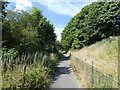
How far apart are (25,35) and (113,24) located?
1442cm

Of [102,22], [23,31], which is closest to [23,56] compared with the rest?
[23,31]

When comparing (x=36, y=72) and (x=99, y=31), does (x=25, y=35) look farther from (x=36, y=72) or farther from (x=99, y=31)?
(x=99, y=31)

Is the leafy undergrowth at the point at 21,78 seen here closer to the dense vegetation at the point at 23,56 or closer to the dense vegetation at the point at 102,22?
the dense vegetation at the point at 23,56

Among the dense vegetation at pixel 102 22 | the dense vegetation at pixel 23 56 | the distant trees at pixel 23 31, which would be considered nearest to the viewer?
the dense vegetation at pixel 23 56

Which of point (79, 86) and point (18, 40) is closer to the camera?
point (79, 86)

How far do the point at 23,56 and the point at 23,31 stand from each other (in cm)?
899

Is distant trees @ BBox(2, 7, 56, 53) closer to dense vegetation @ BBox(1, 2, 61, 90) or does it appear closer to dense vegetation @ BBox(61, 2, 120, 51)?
dense vegetation @ BBox(1, 2, 61, 90)

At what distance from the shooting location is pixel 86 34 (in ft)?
128

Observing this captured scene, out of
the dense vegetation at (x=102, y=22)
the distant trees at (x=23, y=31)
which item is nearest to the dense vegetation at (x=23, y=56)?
the distant trees at (x=23, y=31)

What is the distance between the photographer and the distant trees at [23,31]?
1812 centimetres

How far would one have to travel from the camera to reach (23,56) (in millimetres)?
14547

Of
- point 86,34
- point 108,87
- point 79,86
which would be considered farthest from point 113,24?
point 108,87

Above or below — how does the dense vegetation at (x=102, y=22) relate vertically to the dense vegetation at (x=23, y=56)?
above

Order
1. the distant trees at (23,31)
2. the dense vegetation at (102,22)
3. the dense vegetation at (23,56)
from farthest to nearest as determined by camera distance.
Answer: the dense vegetation at (102,22)
the distant trees at (23,31)
the dense vegetation at (23,56)
